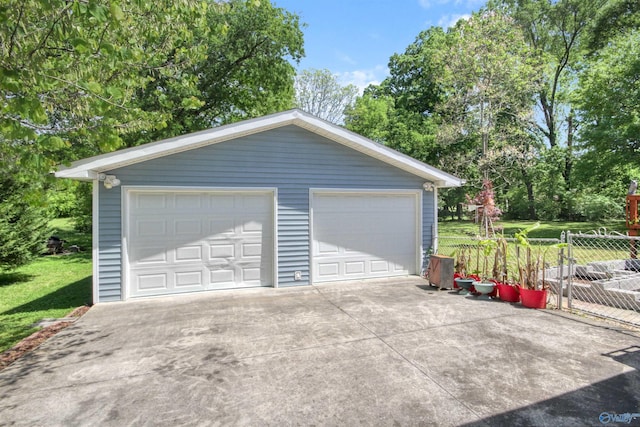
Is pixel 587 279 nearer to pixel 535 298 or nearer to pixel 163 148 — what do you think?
pixel 535 298

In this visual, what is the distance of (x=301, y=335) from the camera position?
4.28 metres

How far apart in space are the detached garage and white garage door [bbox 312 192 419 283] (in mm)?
23

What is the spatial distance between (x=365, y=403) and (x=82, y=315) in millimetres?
4816

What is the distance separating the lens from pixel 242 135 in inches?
256

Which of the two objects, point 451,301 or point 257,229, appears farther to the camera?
point 257,229

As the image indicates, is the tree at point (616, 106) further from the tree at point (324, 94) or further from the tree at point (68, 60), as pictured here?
the tree at point (68, 60)

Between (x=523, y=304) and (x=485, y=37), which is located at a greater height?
(x=485, y=37)

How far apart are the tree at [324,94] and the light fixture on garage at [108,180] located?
19727 millimetres

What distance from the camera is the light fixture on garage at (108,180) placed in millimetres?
5695

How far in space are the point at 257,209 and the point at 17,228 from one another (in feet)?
23.3

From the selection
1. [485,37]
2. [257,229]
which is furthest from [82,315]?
[485,37]

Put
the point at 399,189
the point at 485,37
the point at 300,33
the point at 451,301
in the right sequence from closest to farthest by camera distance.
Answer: the point at 451,301, the point at 399,189, the point at 300,33, the point at 485,37

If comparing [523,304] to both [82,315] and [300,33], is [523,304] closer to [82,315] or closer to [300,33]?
[82,315]

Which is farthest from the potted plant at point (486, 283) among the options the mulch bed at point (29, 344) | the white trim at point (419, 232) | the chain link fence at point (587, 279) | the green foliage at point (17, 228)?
the green foliage at point (17, 228)
